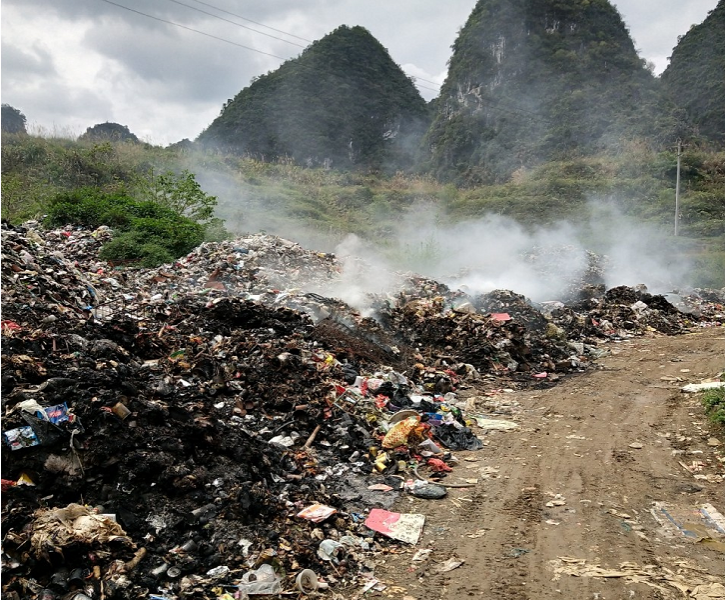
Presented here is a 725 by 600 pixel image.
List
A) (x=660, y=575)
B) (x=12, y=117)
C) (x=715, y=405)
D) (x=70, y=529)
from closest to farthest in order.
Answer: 1. (x=70, y=529)
2. (x=660, y=575)
3. (x=715, y=405)
4. (x=12, y=117)

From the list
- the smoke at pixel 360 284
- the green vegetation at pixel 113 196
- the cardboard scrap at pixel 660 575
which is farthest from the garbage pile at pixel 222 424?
the green vegetation at pixel 113 196

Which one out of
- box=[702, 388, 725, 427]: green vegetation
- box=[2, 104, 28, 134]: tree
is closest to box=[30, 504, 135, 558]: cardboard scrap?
box=[702, 388, 725, 427]: green vegetation

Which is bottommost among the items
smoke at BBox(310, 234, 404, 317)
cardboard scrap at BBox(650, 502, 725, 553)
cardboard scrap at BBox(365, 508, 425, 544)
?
cardboard scrap at BBox(365, 508, 425, 544)

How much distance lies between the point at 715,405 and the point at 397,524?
12.5 ft

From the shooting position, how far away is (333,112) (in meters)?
40.2

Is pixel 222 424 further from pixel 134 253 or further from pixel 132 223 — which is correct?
pixel 132 223

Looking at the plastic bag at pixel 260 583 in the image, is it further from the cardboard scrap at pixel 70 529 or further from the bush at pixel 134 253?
the bush at pixel 134 253

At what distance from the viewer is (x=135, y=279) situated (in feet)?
33.2

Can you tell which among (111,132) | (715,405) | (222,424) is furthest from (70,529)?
(111,132)

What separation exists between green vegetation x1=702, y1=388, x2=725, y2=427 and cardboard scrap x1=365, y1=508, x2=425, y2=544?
3251mm

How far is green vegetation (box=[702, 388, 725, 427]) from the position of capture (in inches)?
197

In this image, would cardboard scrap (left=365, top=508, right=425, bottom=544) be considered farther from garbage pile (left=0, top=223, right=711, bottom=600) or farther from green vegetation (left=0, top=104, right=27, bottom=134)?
green vegetation (left=0, top=104, right=27, bottom=134)

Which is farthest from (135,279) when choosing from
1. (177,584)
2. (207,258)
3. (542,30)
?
(542,30)

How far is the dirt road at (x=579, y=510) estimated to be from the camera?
2.99 m
